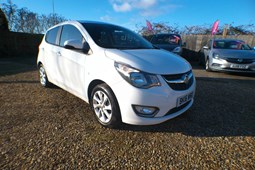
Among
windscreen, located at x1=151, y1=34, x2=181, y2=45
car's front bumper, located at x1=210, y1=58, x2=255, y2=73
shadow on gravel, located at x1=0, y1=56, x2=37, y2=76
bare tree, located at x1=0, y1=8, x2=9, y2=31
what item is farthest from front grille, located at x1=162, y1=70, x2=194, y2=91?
bare tree, located at x1=0, y1=8, x2=9, y2=31

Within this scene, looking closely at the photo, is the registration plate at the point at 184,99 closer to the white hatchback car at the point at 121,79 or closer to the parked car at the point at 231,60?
the white hatchback car at the point at 121,79

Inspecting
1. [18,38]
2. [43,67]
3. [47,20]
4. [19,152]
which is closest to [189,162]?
[19,152]

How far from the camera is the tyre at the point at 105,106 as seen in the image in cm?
235

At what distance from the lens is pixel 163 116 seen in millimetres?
2322

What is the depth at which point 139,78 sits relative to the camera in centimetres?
216

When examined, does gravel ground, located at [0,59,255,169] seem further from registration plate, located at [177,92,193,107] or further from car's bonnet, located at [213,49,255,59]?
car's bonnet, located at [213,49,255,59]

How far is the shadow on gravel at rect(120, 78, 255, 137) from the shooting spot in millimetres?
2574

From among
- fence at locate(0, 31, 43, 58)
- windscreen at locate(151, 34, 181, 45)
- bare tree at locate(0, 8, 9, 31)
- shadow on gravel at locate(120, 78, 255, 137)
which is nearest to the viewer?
shadow on gravel at locate(120, 78, 255, 137)

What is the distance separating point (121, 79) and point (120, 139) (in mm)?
816

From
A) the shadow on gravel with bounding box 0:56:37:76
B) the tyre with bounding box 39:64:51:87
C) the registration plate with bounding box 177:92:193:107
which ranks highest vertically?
the registration plate with bounding box 177:92:193:107

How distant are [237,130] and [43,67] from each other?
4.23 metres

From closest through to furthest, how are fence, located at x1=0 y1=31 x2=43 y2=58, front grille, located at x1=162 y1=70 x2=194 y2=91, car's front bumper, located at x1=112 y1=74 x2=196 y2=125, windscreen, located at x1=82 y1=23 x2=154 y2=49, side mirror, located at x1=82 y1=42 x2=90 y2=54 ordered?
car's front bumper, located at x1=112 y1=74 x2=196 y2=125 < front grille, located at x1=162 y1=70 x2=194 y2=91 < side mirror, located at x1=82 y1=42 x2=90 y2=54 < windscreen, located at x1=82 y1=23 x2=154 y2=49 < fence, located at x1=0 y1=31 x2=43 y2=58

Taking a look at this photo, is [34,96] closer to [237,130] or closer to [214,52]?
[237,130]

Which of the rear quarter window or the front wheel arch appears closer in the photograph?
the front wheel arch
